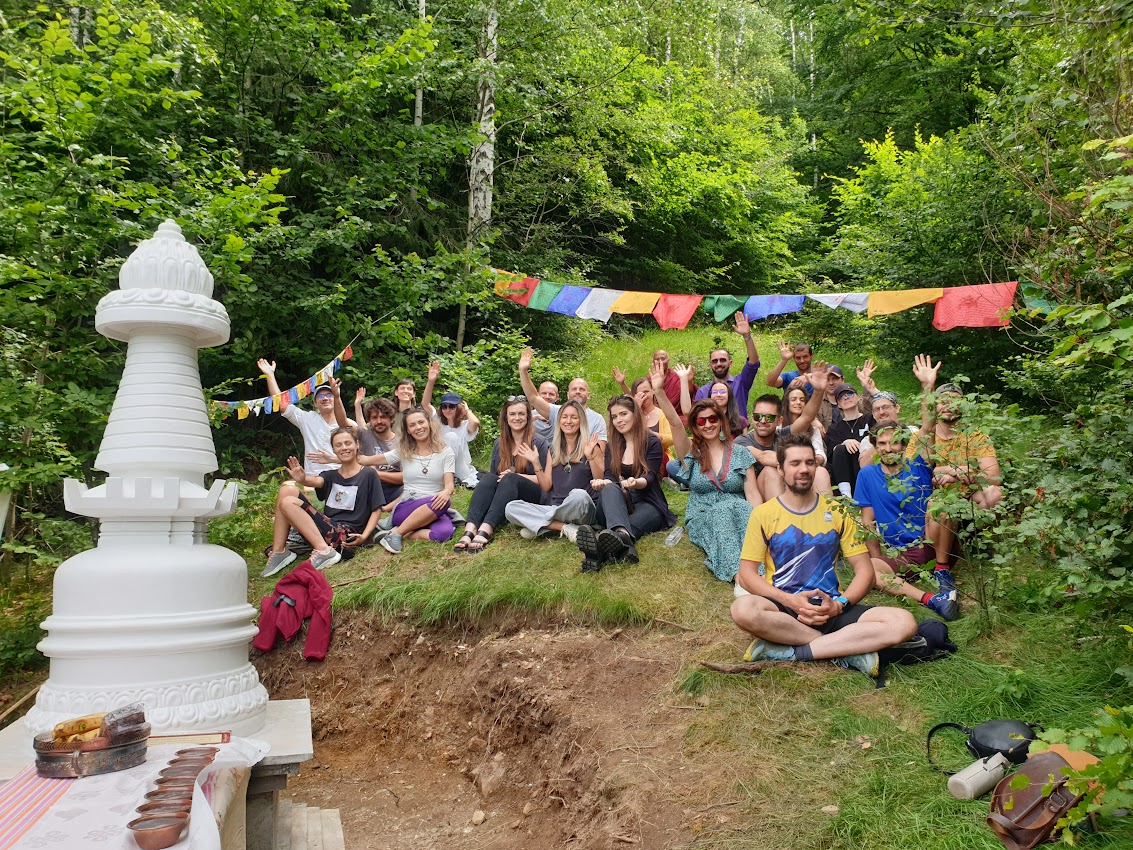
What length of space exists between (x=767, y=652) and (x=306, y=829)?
8.29ft

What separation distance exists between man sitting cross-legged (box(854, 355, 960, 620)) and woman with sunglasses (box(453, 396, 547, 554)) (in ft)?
9.10

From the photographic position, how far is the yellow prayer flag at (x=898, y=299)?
8.82 m

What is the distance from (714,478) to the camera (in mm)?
6234

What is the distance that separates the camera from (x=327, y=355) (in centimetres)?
1144

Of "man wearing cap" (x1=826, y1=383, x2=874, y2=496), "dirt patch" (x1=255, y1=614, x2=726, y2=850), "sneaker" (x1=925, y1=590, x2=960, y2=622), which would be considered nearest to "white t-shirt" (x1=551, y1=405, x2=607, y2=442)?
"man wearing cap" (x1=826, y1=383, x2=874, y2=496)

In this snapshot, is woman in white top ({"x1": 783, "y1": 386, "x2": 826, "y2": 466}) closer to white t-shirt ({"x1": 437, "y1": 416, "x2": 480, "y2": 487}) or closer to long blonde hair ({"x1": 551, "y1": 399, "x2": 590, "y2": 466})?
long blonde hair ({"x1": 551, "y1": 399, "x2": 590, "y2": 466})

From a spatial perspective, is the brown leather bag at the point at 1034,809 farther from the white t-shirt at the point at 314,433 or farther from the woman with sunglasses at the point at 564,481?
the white t-shirt at the point at 314,433

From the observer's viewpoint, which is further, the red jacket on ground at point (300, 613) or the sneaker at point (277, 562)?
the sneaker at point (277, 562)

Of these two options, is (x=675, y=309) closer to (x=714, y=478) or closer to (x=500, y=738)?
(x=714, y=478)

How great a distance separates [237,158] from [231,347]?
2.42 meters

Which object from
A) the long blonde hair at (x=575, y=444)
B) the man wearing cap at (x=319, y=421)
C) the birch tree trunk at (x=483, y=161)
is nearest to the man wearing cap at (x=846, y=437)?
the long blonde hair at (x=575, y=444)

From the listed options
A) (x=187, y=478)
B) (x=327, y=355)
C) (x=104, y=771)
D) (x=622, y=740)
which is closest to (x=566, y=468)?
(x=622, y=740)

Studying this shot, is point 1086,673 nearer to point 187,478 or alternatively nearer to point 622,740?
point 622,740

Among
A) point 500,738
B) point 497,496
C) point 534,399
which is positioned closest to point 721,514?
point 497,496
